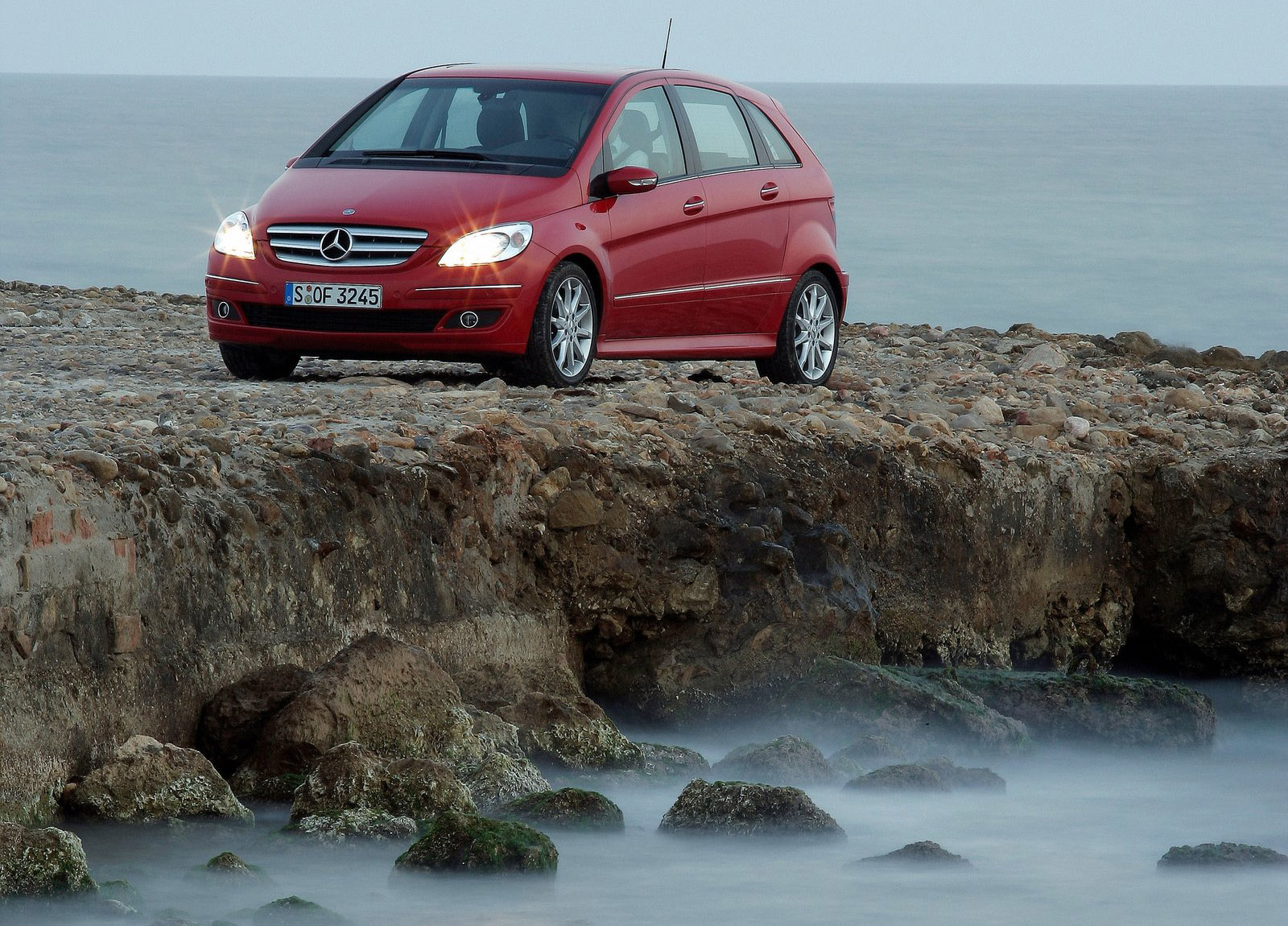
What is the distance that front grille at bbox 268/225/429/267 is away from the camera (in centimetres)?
859

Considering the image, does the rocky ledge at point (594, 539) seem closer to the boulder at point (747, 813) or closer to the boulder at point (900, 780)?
the boulder at point (900, 780)

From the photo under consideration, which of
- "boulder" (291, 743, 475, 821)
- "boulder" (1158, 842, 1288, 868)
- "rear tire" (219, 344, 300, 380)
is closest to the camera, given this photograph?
"boulder" (291, 743, 475, 821)

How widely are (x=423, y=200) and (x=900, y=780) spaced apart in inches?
147

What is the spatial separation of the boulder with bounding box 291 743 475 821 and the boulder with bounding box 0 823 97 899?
854 millimetres

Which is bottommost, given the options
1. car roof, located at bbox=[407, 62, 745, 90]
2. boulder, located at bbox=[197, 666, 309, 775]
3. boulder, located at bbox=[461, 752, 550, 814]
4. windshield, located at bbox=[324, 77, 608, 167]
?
boulder, located at bbox=[461, 752, 550, 814]

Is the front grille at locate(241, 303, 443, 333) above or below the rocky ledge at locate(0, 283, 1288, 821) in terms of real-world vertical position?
above

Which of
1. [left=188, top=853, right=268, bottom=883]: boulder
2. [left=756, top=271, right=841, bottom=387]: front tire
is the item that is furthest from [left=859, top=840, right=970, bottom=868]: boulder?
[left=756, top=271, right=841, bottom=387]: front tire

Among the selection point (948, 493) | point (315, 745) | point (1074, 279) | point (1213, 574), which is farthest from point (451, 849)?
point (1074, 279)

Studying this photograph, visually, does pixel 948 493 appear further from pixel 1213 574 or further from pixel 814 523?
pixel 1213 574

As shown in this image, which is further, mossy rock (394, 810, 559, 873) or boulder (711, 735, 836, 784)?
boulder (711, 735, 836, 784)

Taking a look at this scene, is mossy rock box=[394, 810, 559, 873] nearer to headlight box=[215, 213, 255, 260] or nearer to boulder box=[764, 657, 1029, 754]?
boulder box=[764, 657, 1029, 754]

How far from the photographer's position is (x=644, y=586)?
762 centimetres

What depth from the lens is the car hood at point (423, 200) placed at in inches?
339

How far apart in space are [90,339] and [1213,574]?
710 cm
